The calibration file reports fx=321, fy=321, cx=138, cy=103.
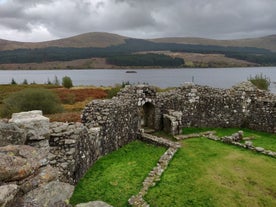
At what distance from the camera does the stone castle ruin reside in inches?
250

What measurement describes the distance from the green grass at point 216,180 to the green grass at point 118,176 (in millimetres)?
1024

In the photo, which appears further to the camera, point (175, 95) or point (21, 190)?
point (175, 95)

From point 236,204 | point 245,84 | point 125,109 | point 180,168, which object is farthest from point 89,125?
point 245,84

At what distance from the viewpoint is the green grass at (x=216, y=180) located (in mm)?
11859

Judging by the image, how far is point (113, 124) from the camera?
17.5m

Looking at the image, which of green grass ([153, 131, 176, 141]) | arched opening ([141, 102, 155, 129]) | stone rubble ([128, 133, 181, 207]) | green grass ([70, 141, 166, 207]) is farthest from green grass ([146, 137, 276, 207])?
arched opening ([141, 102, 155, 129])

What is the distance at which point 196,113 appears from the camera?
24.0m

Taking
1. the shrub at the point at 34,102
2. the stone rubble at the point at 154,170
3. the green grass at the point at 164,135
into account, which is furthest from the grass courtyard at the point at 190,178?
the shrub at the point at 34,102

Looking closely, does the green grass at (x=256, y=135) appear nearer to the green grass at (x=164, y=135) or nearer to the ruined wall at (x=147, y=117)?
the ruined wall at (x=147, y=117)

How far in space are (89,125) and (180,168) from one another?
5.03 m

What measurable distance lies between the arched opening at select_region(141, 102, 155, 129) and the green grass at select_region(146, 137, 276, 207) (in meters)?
5.43

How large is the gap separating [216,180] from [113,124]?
21.1 ft

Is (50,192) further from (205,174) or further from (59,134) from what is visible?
(205,174)

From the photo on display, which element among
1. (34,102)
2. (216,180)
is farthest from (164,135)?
(34,102)
